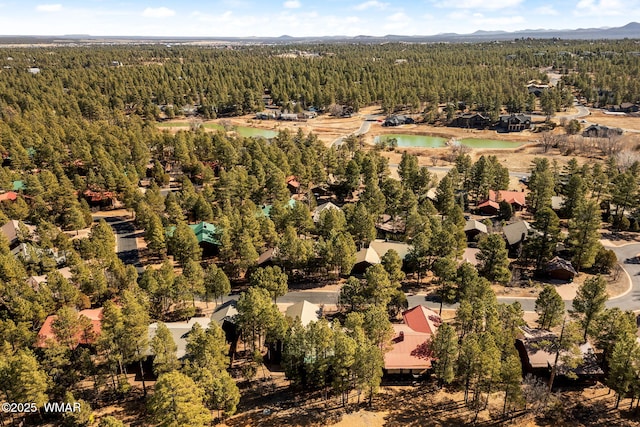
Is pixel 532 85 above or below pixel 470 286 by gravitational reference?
above

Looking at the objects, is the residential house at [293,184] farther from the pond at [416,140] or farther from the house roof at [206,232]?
the pond at [416,140]

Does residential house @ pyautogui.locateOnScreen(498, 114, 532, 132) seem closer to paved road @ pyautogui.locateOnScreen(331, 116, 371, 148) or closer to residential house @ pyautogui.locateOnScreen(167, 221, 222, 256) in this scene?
paved road @ pyautogui.locateOnScreen(331, 116, 371, 148)

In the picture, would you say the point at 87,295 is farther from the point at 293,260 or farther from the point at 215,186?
the point at 215,186

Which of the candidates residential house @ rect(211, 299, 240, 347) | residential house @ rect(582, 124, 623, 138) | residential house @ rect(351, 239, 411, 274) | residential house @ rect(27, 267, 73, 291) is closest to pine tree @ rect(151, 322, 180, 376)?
residential house @ rect(211, 299, 240, 347)

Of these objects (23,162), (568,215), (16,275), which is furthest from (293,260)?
(23,162)

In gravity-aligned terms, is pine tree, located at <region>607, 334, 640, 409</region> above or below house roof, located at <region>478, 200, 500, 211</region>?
below

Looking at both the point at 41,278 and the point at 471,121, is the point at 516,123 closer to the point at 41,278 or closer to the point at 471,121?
the point at 471,121
